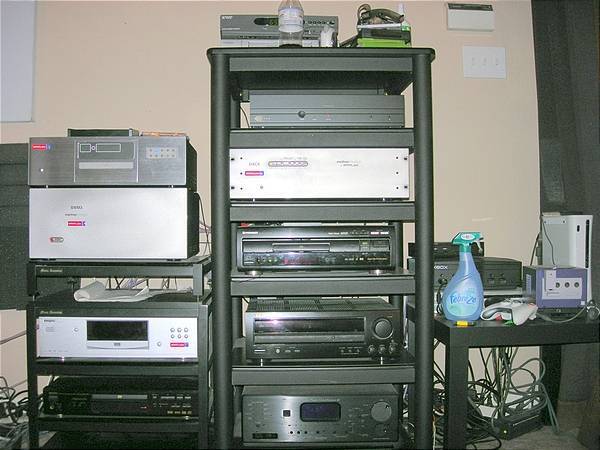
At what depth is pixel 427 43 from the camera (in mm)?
1807

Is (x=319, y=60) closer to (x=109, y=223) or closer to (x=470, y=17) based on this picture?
(x=109, y=223)

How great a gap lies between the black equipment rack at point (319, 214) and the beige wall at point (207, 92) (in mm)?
535

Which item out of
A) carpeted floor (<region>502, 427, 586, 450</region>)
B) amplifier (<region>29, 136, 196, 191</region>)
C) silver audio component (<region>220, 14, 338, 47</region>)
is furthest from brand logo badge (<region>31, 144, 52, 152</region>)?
carpeted floor (<region>502, 427, 586, 450</region>)

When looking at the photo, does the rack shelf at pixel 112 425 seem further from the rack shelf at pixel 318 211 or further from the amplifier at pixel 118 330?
the rack shelf at pixel 318 211

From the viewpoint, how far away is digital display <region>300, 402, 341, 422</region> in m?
1.29

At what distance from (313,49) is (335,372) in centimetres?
93

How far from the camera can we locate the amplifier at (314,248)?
131 centimetres

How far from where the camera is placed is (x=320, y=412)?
129 cm

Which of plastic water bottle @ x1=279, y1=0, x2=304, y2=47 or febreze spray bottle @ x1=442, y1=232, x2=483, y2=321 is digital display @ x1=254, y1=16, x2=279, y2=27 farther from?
febreze spray bottle @ x1=442, y1=232, x2=483, y2=321

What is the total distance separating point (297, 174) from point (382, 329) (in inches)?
20.6

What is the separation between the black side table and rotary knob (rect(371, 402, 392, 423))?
0.52ft

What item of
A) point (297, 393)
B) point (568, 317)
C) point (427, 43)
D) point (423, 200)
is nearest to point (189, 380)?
point (297, 393)

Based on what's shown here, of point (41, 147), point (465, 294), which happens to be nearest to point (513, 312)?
point (465, 294)

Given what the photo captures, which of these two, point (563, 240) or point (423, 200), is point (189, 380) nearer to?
point (423, 200)
